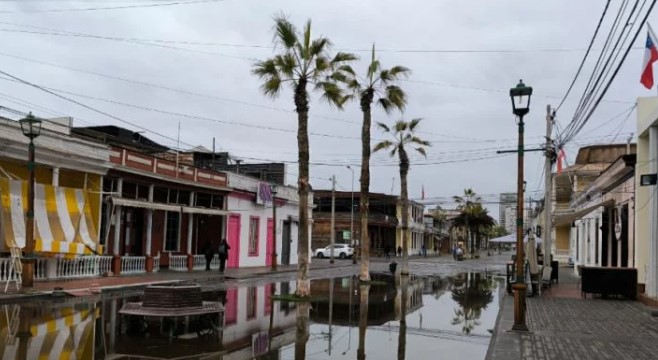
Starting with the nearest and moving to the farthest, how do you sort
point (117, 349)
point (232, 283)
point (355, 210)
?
1. point (117, 349)
2. point (232, 283)
3. point (355, 210)

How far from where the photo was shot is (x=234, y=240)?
3472 cm

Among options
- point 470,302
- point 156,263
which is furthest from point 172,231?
point 470,302

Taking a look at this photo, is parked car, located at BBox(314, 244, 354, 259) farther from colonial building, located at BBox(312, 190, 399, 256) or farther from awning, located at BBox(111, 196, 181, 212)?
awning, located at BBox(111, 196, 181, 212)

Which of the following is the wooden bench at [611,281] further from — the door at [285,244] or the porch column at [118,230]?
the door at [285,244]

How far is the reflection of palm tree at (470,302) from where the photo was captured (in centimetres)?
1484

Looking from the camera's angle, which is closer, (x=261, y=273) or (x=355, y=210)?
(x=261, y=273)

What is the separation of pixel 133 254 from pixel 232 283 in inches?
246

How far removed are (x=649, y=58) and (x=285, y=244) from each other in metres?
31.9

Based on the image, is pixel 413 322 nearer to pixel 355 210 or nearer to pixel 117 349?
pixel 117 349

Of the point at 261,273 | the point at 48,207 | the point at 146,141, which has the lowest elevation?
the point at 261,273

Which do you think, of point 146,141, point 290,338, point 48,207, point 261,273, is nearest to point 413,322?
point 290,338

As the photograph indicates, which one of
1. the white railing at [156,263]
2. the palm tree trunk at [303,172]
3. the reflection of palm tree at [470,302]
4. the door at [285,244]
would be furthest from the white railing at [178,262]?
the reflection of palm tree at [470,302]

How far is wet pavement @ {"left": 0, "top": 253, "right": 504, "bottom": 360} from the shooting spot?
Answer: 988cm

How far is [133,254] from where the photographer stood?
28.6 m
